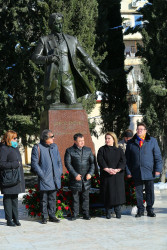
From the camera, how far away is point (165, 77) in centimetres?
1636

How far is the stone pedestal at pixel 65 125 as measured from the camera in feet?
31.6

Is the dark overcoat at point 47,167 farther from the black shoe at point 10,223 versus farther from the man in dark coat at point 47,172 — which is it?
the black shoe at point 10,223

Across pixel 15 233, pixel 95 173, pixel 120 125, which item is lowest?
pixel 15 233

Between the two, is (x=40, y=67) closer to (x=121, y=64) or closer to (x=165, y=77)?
(x=165, y=77)

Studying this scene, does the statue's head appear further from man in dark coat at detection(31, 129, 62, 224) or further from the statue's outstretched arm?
man in dark coat at detection(31, 129, 62, 224)

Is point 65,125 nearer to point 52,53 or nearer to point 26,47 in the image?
point 52,53

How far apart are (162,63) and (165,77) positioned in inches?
19.0

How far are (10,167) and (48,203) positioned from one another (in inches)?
35.3

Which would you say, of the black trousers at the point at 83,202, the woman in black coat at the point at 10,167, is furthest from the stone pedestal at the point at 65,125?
the woman in black coat at the point at 10,167

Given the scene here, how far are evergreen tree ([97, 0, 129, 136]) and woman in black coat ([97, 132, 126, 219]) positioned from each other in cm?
1074

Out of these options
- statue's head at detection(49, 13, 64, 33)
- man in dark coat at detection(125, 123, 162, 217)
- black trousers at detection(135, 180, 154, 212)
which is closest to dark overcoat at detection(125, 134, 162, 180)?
man in dark coat at detection(125, 123, 162, 217)

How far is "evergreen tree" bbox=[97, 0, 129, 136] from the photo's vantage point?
19.4 m

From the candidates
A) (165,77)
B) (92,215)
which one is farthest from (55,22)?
(165,77)

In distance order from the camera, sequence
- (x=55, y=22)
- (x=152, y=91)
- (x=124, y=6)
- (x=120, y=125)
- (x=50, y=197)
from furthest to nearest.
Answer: (x=124, y=6) → (x=120, y=125) → (x=152, y=91) → (x=55, y=22) → (x=50, y=197)
